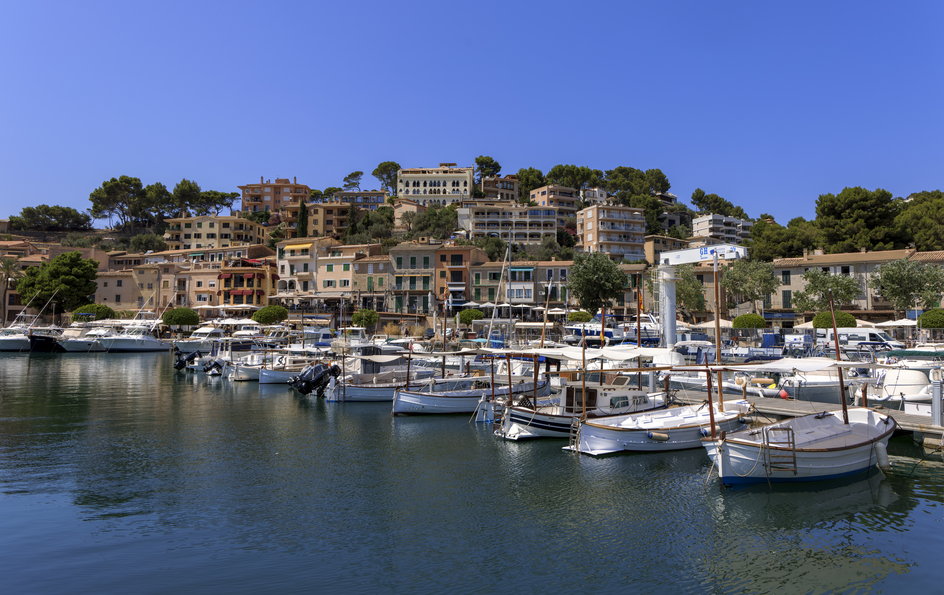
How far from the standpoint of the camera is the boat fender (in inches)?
826

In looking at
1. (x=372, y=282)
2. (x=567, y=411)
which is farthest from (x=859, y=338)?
(x=372, y=282)

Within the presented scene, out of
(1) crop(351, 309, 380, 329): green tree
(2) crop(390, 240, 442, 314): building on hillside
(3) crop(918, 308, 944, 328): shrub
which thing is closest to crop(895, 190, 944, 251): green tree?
(3) crop(918, 308, 944, 328): shrub

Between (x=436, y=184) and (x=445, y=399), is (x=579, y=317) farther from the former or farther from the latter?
(x=436, y=184)

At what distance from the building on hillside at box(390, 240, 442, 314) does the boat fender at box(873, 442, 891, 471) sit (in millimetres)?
71956

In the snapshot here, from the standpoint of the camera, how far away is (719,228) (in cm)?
14538

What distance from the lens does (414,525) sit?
55.3 feet

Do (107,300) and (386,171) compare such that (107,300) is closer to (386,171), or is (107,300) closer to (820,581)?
(386,171)

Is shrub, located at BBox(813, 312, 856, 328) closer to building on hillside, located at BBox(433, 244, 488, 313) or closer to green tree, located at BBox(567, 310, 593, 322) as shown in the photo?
green tree, located at BBox(567, 310, 593, 322)

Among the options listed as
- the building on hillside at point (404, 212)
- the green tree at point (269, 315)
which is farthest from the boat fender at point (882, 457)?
the building on hillside at point (404, 212)

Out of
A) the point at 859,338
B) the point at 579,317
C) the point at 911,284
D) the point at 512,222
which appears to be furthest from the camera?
the point at 512,222

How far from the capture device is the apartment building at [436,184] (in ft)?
493

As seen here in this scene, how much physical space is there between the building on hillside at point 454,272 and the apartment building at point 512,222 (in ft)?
104

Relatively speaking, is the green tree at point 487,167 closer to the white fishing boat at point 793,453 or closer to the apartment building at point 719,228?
the apartment building at point 719,228

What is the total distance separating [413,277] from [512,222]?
3801 centimetres
